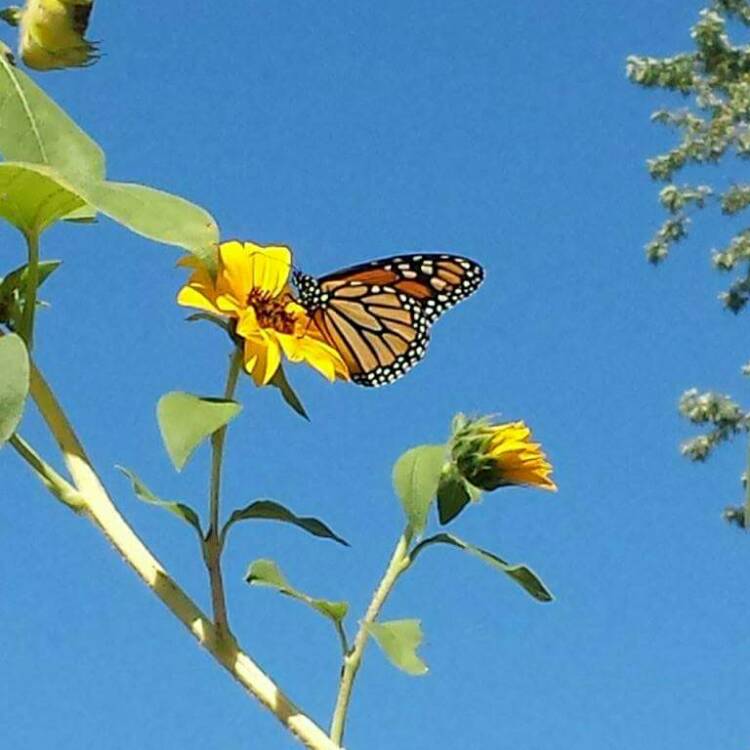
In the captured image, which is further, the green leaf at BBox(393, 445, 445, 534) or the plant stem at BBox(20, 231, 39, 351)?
the green leaf at BBox(393, 445, 445, 534)

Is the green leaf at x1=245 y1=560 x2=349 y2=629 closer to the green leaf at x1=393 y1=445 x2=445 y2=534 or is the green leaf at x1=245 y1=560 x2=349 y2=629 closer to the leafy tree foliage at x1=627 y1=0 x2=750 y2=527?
the green leaf at x1=393 y1=445 x2=445 y2=534

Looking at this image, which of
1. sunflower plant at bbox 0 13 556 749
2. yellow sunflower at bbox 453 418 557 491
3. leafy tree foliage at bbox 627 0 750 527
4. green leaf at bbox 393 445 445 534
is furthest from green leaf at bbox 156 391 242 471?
leafy tree foliage at bbox 627 0 750 527

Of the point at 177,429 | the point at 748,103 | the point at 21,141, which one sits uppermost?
the point at 748,103

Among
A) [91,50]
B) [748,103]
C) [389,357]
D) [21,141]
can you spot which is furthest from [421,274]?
[748,103]

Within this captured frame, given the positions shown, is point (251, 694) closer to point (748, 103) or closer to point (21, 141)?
point (21, 141)

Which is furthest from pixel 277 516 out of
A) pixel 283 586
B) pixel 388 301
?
pixel 388 301

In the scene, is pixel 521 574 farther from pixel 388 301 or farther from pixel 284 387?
pixel 388 301

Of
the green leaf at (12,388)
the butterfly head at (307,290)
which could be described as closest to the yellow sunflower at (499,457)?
the butterfly head at (307,290)
